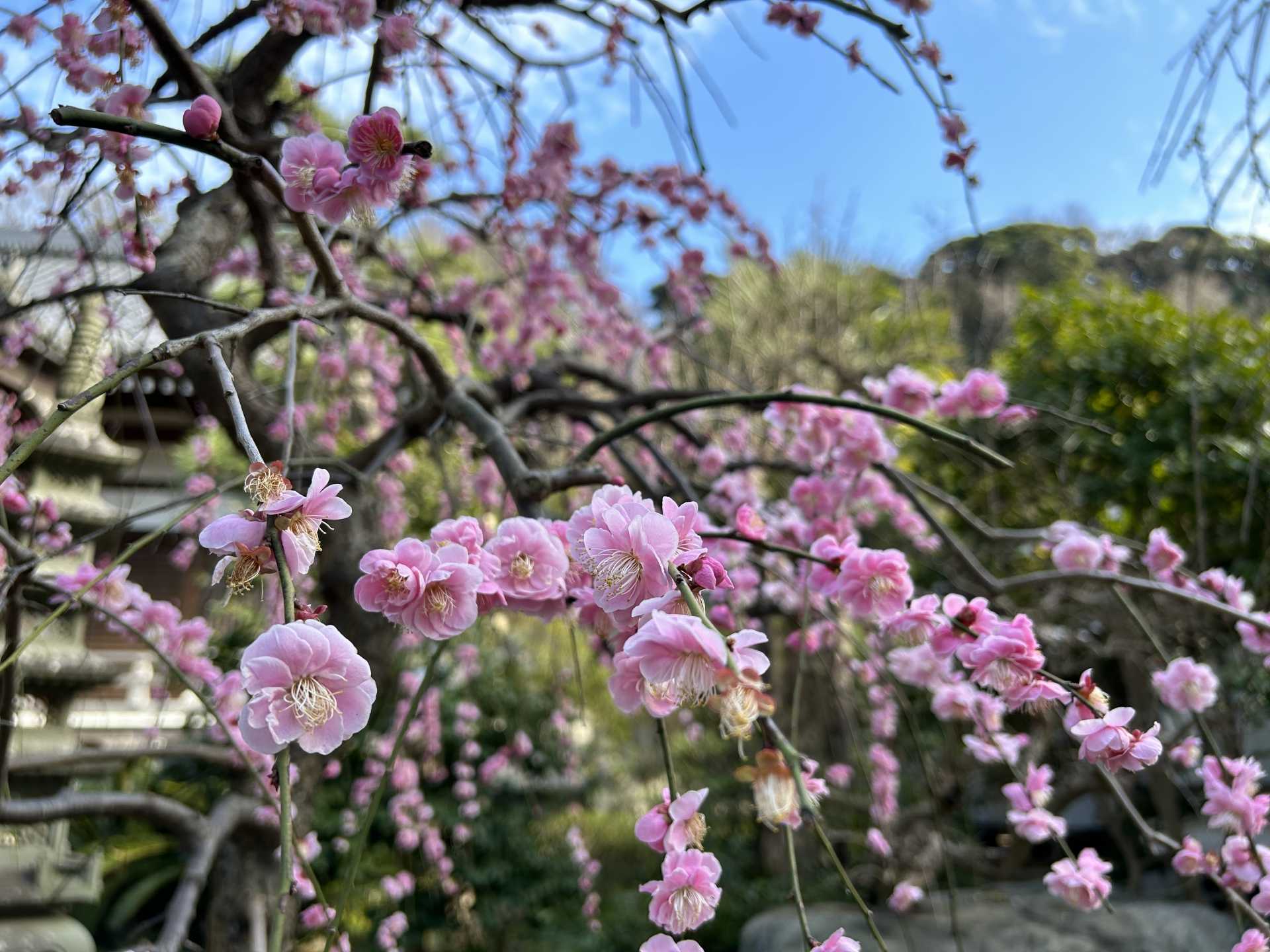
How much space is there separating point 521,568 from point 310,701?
244mm

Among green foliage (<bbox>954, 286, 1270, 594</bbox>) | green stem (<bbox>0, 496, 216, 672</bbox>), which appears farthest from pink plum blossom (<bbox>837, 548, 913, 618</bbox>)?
green foliage (<bbox>954, 286, 1270, 594</bbox>)

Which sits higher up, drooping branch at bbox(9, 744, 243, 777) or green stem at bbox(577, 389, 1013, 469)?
green stem at bbox(577, 389, 1013, 469)

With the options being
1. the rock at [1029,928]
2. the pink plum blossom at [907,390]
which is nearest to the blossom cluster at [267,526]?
the pink plum blossom at [907,390]

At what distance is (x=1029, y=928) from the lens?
3.01 metres

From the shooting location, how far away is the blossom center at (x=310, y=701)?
58 centimetres

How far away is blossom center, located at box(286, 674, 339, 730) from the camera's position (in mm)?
583

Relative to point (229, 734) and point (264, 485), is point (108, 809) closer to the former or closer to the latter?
point (229, 734)

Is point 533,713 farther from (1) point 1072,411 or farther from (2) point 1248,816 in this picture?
(2) point 1248,816

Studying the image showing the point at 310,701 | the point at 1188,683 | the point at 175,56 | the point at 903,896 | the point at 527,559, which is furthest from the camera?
the point at 903,896

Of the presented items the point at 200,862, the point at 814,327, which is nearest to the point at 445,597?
the point at 200,862

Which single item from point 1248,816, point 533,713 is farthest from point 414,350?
point 533,713

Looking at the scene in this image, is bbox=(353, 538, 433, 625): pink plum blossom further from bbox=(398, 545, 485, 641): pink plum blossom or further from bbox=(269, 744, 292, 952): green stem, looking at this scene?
bbox=(269, 744, 292, 952): green stem

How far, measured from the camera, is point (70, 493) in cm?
310

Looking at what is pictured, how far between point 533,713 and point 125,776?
2.18 metres
